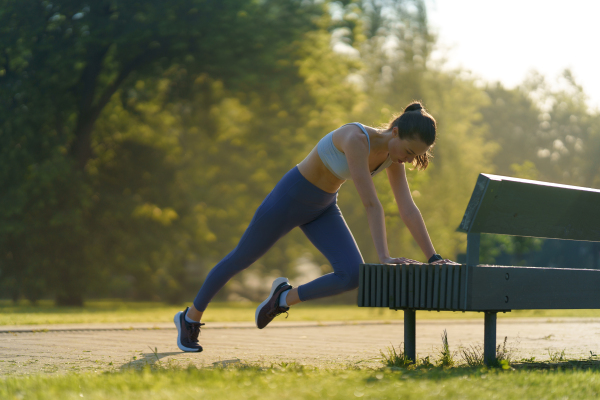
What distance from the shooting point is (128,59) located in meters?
20.0

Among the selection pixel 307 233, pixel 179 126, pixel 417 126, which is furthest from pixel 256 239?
pixel 179 126

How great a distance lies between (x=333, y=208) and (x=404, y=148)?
86 cm

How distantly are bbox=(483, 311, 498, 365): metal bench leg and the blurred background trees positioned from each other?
42.6 ft

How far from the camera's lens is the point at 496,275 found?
12.9 ft

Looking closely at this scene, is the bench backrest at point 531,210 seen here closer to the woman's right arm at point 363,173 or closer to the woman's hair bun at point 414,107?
the woman's right arm at point 363,173

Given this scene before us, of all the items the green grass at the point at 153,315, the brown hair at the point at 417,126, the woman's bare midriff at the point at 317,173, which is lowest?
the green grass at the point at 153,315

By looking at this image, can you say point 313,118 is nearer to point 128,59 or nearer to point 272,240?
point 128,59

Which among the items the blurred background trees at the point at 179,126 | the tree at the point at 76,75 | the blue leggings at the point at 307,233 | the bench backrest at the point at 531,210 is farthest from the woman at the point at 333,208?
the tree at the point at 76,75

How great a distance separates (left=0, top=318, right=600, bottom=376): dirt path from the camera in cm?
440

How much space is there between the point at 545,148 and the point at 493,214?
150 ft

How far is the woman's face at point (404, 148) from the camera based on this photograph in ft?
13.7

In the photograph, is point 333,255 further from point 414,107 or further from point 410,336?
point 414,107

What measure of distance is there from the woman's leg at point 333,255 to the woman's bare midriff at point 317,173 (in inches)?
11.9

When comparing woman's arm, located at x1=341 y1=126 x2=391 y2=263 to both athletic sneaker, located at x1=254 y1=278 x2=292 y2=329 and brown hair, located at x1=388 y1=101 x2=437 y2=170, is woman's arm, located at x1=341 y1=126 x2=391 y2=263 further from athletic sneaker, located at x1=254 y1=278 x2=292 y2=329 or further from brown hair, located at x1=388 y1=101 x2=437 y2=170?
athletic sneaker, located at x1=254 y1=278 x2=292 y2=329
